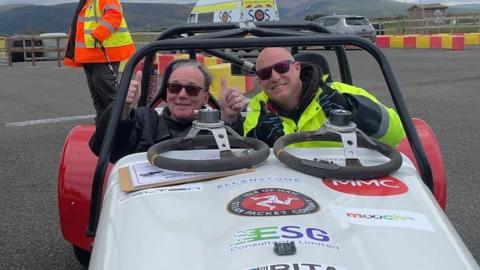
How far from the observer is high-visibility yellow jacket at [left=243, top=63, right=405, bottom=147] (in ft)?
8.09

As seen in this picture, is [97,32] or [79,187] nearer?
[79,187]

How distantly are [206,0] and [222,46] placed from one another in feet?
53.9

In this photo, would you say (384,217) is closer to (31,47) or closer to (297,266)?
(297,266)

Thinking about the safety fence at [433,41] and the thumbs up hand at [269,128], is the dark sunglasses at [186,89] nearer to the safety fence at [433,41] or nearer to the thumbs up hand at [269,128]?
the thumbs up hand at [269,128]

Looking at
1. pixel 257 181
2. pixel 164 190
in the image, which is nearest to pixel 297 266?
pixel 257 181

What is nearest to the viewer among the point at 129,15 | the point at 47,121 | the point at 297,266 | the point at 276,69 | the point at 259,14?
the point at 297,266

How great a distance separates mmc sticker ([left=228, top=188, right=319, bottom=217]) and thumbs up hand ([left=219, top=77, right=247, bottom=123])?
1.02 metres

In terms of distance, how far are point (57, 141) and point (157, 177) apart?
14.4ft

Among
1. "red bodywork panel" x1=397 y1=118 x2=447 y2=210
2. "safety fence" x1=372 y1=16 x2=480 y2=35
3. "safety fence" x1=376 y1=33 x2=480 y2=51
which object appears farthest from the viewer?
"safety fence" x1=372 y1=16 x2=480 y2=35

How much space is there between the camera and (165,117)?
281cm

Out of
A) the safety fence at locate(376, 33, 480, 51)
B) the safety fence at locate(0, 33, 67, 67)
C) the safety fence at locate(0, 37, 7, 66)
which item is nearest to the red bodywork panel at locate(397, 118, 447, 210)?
the safety fence at locate(0, 33, 67, 67)

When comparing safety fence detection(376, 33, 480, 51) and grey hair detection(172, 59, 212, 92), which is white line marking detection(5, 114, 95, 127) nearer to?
grey hair detection(172, 59, 212, 92)

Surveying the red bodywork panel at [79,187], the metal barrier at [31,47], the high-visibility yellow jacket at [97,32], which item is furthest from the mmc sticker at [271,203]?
the metal barrier at [31,47]

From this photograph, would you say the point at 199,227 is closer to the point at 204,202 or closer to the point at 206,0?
the point at 204,202
